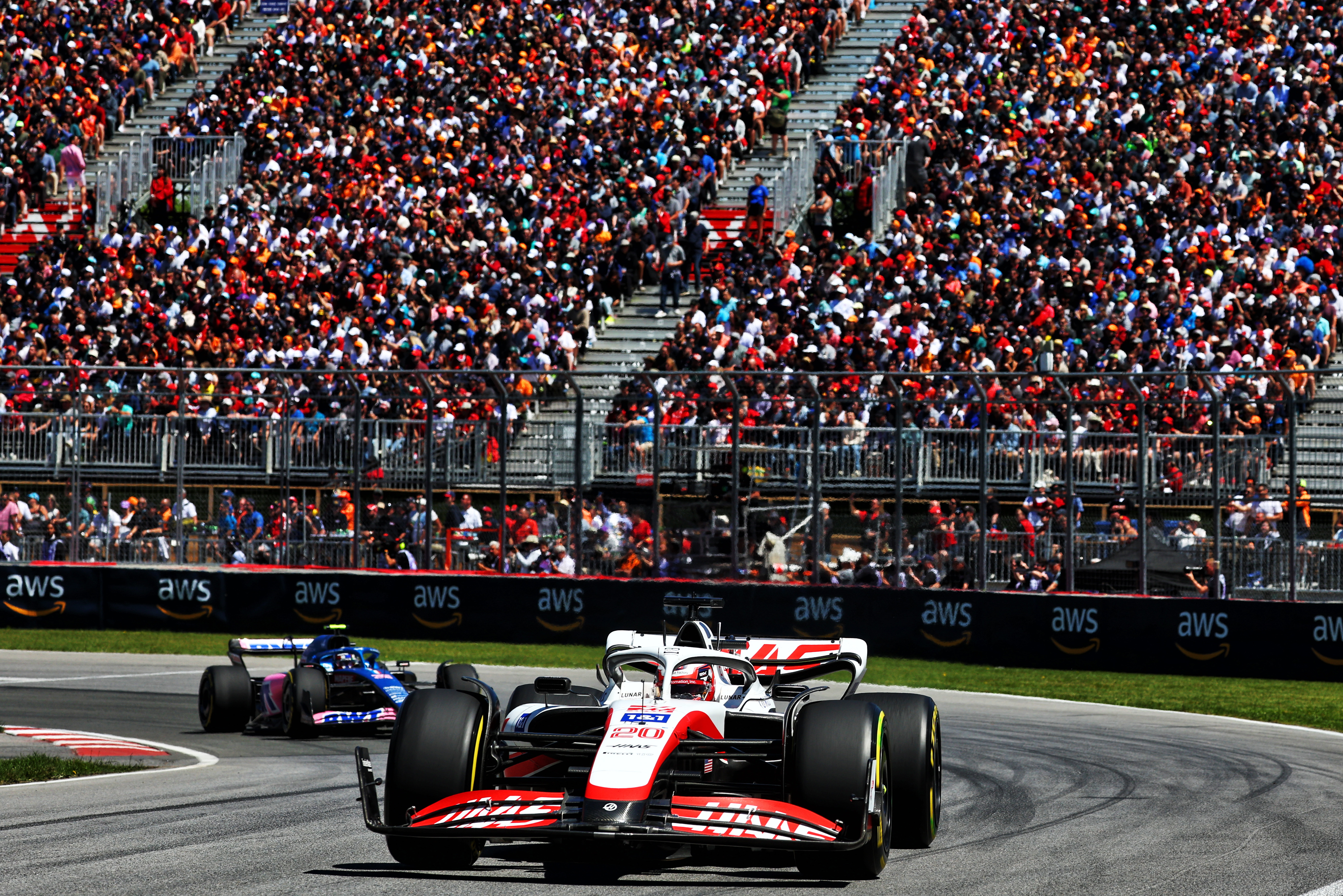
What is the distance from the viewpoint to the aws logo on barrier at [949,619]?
21812 mm

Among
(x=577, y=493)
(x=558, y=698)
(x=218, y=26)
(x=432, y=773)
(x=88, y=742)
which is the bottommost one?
(x=88, y=742)

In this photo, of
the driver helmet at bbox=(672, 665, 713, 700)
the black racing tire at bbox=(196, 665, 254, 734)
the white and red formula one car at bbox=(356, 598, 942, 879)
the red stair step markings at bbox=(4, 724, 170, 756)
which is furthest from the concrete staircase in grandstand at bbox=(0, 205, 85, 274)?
the white and red formula one car at bbox=(356, 598, 942, 879)

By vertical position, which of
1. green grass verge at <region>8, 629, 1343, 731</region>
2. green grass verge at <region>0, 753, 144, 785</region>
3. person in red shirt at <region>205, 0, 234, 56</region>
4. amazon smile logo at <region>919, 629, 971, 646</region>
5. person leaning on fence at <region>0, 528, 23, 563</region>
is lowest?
green grass verge at <region>8, 629, 1343, 731</region>

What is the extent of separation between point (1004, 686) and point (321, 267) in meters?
18.0

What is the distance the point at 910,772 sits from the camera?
8828 millimetres

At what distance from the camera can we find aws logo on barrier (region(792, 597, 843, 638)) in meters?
22.2

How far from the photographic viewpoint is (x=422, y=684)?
60.0 feet

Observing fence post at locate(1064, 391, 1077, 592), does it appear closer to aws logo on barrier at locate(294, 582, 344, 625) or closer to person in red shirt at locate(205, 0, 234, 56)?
aws logo on barrier at locate(294, 582, 344, 625)

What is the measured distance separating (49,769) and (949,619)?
1242cm

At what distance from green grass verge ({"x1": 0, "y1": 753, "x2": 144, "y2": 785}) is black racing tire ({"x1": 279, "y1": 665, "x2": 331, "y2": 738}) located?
1.94 m

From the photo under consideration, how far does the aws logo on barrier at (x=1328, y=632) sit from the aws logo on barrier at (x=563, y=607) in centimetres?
874

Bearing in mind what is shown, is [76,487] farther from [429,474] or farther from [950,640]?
[950,640]

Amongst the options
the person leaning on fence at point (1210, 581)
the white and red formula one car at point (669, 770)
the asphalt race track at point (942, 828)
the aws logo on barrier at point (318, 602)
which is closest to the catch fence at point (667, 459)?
the person leaning on fence at point (1210, 581)

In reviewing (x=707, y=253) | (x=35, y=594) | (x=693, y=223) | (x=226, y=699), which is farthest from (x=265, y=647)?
(x=707, y=253)
